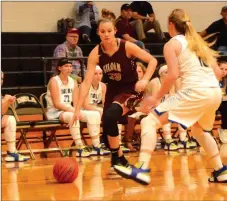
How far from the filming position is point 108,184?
6078mm

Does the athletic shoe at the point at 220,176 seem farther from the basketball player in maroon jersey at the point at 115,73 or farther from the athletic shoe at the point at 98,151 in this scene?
the athletic shoe at the point at 98,151

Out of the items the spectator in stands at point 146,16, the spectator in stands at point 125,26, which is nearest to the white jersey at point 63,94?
the spectator in stands at point 125,26

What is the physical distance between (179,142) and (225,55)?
2.89 m

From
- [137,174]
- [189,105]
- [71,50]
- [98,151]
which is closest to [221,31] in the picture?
[71,50]

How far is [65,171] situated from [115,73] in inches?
Answer: 48.6

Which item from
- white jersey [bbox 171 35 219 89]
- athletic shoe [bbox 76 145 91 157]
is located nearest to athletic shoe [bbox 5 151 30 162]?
athletic shoe [bbox 76 145 91 157]

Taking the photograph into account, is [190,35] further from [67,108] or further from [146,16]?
[146,16]

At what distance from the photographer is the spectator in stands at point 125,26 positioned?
42.1 ft

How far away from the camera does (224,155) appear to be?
8.83 metres

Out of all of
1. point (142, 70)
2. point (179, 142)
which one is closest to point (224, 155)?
point (179, 142)

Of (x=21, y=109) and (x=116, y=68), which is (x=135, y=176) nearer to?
(x=116, y=68)

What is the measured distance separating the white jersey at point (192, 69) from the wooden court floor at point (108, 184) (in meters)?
0.99

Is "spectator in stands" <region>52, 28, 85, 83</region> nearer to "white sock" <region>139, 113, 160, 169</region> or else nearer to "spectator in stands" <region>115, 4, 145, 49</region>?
"spectator in stands" <region>115, 4, 145, 49</region>

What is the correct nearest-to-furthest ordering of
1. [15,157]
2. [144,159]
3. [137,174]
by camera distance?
1. [137,174]
2. [144,159]
3. [15,157]
